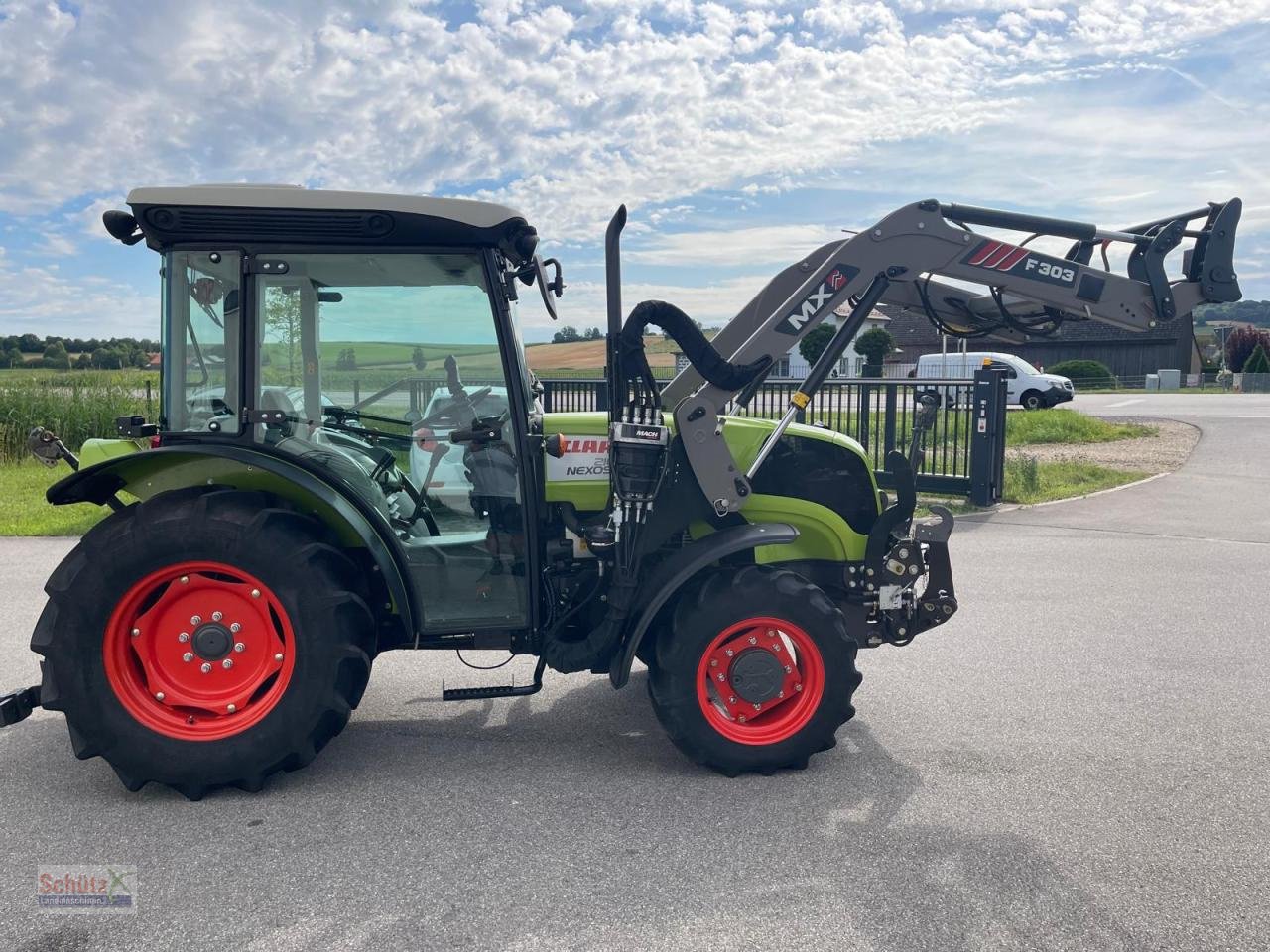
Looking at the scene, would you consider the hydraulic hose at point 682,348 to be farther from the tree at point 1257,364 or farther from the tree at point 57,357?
the tree at point 1257,364

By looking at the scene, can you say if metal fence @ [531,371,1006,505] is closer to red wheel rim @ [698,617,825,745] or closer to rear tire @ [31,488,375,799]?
red wheel rim @ [698,617,825,745]

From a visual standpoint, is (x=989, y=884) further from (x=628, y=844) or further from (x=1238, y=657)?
(x=1238, y=657)

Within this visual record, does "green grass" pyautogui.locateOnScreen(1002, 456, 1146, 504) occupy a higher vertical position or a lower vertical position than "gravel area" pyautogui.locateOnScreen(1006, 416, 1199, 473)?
lower

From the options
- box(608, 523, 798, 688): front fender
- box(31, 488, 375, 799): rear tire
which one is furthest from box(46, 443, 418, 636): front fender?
box(608, 523, 798, 688): front fender

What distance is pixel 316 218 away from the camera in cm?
395

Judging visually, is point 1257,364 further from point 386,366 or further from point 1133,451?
point 386,366

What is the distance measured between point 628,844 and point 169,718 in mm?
1887

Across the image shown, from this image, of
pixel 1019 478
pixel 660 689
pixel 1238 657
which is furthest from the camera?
pixel 1019 478

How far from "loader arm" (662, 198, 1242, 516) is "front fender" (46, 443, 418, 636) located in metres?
1.31

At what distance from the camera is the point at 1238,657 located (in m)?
5.89

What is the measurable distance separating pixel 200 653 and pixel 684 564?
6.40 feet

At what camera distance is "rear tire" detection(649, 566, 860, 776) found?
4.11 metres

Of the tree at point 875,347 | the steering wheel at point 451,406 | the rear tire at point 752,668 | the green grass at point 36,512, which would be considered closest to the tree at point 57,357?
the green grass at point 36,512

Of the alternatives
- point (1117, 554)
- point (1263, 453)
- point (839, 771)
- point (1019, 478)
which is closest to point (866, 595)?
point (839, 771)
